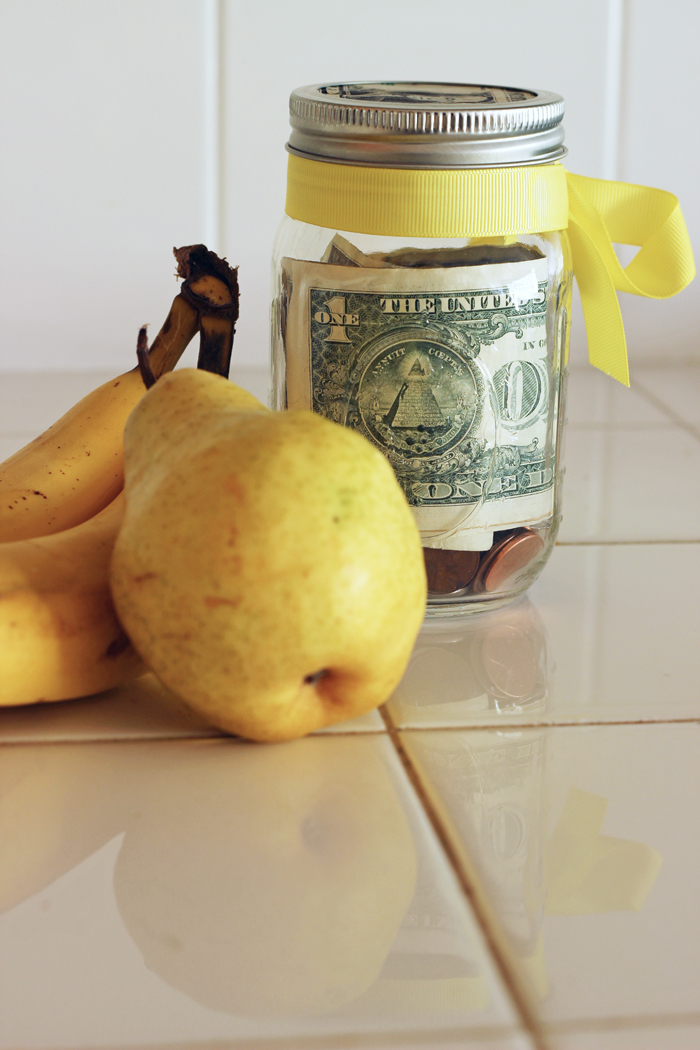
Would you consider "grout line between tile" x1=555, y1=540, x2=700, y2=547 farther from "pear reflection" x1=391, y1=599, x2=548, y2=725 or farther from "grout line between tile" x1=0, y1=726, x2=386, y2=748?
"grout line between tile" x1=0, y1=726, x2=386, y2=748

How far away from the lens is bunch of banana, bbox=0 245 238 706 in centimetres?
38

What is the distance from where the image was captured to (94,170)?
0.90 m

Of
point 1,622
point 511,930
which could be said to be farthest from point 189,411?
point 511,930

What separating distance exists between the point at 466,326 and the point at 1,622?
20cm

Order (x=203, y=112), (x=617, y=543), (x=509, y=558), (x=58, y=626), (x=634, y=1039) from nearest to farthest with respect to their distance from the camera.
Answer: (x=634, y=1039), (x=58, y=626), (x=509, y=558), (x=617, y=543), (x=203, y=112)

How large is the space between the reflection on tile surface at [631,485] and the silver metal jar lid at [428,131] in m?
0.22

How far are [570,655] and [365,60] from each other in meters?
0.61

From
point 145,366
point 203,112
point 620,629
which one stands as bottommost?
point 620,629

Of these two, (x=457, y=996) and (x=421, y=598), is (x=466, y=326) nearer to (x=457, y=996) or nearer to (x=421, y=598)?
(x=421, y=598)

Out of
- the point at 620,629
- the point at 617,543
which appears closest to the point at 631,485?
the point at 617,543

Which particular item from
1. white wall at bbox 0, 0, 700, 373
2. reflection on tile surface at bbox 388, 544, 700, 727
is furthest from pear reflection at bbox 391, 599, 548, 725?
white wall at bbox 0, 0, 700, 373

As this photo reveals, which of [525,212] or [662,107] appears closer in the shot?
[525,212]

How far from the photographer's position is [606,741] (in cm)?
39

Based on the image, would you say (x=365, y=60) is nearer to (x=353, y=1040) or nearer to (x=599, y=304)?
(x=599, y=304)
